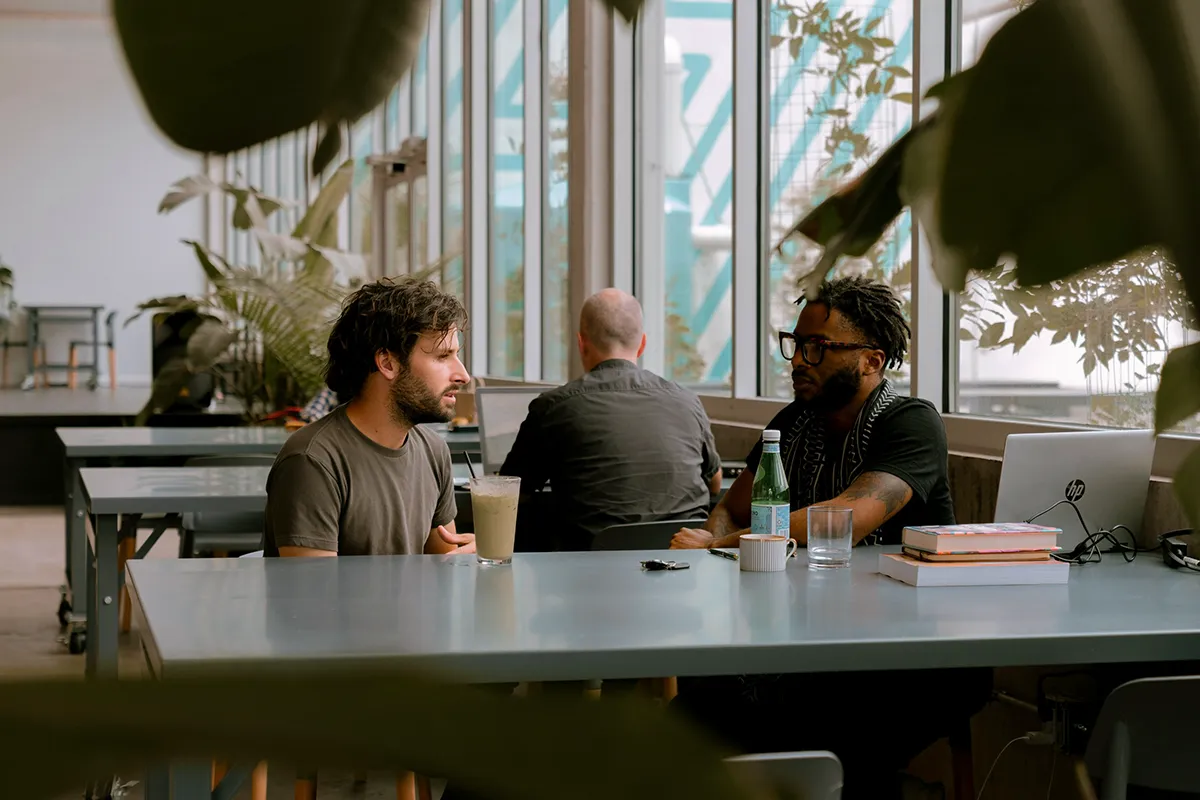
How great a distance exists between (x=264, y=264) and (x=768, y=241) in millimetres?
2718

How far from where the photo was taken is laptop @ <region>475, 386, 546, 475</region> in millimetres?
3938

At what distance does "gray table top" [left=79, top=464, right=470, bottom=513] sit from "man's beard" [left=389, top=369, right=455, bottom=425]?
2.30 ft

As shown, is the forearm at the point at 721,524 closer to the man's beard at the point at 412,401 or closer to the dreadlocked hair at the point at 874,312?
the dreadlocked hair at the point at 874,312

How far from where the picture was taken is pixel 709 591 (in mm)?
1979

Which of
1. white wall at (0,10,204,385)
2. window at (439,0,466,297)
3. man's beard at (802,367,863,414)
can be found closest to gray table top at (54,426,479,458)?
man's beard at (802,367,863,414)

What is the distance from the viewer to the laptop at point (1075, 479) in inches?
94.6

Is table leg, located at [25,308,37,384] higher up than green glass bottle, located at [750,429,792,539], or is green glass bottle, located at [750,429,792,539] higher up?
table leg, located at [25,308,37,384]

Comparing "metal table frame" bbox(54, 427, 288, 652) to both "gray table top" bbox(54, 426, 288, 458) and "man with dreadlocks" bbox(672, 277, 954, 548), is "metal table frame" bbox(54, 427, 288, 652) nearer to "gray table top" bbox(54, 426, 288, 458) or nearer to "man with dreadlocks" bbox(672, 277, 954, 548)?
"gray table top" bbox(54, 426, 288, 458)

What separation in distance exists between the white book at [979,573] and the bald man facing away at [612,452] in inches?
44.5

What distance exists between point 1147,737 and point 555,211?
4945 mm

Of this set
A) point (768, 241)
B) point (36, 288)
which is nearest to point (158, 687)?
point (36, 288)

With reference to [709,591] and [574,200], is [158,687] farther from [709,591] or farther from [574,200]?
[574,200]

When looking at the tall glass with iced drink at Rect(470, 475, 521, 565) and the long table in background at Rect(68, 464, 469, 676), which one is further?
the long table in background at Rect(68, 464, 469, 676)

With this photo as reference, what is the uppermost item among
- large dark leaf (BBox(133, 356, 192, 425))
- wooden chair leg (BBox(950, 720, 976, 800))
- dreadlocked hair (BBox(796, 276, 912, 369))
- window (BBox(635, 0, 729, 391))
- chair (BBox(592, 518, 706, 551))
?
window (BBox(635, 0, 729, 391))
